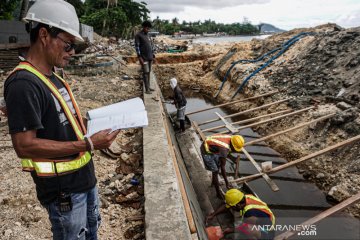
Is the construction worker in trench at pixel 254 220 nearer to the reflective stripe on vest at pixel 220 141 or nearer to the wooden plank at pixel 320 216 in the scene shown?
the wooden plank at pixel 320 216

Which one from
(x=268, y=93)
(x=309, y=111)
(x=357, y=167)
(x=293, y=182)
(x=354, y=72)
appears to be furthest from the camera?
(x=268, y=93)

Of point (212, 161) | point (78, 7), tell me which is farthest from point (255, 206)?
point (78, 7)

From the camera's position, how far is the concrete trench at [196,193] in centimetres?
308

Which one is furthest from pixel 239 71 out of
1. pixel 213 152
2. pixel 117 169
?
pixel 117 169

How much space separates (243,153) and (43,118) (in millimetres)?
6334

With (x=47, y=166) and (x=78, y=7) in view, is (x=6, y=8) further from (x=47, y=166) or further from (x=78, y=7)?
(x=47, y=166)

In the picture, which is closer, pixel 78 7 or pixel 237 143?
pixel 237 143

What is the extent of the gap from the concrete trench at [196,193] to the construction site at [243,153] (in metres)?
0.02

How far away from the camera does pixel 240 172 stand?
6.91m

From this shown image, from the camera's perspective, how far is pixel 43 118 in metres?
1.63

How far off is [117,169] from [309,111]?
6.39 m

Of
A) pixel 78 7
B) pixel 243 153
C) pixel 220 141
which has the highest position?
pixel 78 7

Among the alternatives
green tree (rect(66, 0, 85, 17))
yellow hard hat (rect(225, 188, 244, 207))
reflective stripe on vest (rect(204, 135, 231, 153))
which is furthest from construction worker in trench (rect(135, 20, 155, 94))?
green tree (rect(66, 0, 85, 17))

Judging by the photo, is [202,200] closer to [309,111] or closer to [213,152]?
[213,152]
